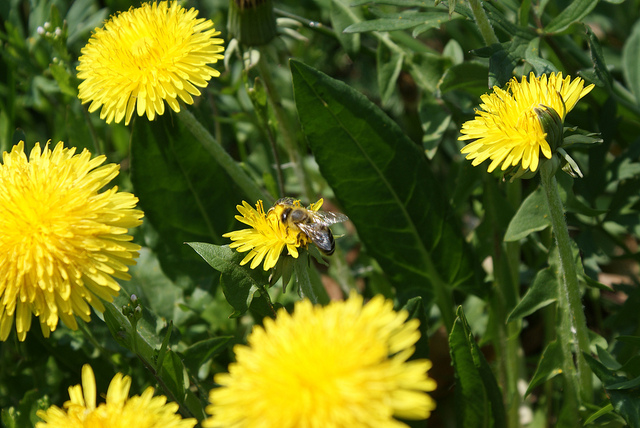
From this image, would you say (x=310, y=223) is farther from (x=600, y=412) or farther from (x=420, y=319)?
(x=600, y=412)

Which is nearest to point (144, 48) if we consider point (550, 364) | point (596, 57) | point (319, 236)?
point (319, 236)

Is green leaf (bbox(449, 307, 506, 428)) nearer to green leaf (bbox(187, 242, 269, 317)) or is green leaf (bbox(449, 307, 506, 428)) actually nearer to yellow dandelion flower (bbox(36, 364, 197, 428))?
green leaf (bbox(187, 242, 269, 317))

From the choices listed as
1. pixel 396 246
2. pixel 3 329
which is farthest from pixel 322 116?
pixel 3 329

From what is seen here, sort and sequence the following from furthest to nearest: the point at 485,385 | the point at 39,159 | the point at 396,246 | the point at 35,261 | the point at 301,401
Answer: the point at 396,246
the point at 485,385
the point at 39,159
the point at 35,261
the point at 301,401

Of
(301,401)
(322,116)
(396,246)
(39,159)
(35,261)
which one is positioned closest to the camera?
(301,401)

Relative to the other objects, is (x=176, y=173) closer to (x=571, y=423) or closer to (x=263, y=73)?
(x=263, y=73)

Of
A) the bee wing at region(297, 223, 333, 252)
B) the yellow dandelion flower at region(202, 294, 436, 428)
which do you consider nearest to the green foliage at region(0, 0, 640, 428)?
the bee wing at region(297, 223, 333, 252)

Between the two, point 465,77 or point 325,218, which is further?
point 465,77

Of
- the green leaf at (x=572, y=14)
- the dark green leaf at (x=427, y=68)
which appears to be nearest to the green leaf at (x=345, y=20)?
the dark green leaf at (x=427, y=68)
